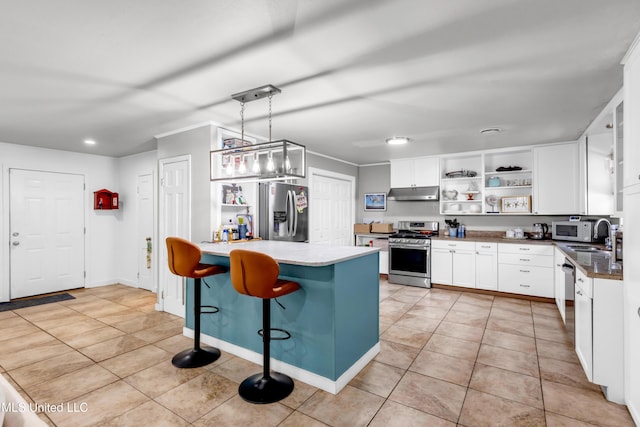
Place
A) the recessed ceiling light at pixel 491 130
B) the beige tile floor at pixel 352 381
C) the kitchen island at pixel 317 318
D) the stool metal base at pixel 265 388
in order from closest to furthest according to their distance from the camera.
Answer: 1. the beige tile floor at pixel 352 381
2. the stool metal base at pixel 265 388
3. the kitchen island at pixel 317 318
4. the recessed ceiling light at pixel 491 130

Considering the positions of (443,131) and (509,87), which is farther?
(443,131)

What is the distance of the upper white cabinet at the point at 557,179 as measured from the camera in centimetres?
475

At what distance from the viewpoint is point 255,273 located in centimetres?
219

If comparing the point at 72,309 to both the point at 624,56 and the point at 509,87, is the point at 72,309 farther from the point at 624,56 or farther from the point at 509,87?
the point at 624,56

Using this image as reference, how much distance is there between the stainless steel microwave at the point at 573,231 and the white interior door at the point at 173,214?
529 centimetres

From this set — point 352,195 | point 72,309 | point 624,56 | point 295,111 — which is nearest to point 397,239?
point 352,195

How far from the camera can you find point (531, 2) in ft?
5.43

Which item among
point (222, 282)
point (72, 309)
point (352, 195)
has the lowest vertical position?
point (72, 309)

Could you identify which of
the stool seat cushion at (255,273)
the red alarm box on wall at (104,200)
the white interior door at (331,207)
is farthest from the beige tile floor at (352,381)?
the white interior door at (331,207)

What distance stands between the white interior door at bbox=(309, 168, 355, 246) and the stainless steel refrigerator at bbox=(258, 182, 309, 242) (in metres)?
0.42

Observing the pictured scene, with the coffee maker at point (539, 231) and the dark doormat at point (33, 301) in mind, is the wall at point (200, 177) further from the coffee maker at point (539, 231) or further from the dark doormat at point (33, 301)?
the coffee maker at point (539, 231)

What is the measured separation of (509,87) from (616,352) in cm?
220

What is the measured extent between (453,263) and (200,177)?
4.25 m

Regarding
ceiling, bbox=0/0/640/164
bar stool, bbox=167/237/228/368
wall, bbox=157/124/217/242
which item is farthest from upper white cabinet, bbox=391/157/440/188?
bar stool, bbox=167/237/228/368
